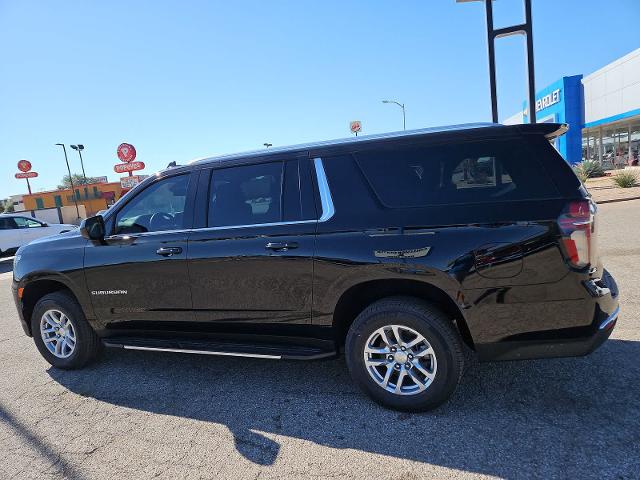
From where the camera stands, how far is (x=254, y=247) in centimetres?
344

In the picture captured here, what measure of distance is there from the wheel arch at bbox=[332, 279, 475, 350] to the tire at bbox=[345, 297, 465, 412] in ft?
0.28

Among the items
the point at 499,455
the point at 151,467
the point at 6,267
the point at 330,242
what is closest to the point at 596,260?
the point at 499,455

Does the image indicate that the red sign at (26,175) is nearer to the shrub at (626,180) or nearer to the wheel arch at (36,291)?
the shrub at (626,180)

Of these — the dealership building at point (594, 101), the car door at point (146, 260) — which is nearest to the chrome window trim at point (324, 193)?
the car door at point (146, 260)

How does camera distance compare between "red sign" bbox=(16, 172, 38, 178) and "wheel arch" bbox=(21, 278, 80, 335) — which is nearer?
"wheel arch" bbox=(21, 278, 80, 335)

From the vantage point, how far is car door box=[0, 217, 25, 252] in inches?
610

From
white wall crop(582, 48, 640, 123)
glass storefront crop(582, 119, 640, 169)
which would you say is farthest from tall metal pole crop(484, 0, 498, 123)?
glass storefront crop(582, 119, 640, 169)

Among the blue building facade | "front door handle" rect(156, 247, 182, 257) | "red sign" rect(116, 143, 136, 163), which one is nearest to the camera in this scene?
"front door handle" rect(156, 247, 182, 257)

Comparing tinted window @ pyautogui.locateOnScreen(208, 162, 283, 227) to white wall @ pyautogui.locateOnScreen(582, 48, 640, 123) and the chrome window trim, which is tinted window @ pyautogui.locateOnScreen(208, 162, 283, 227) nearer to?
the chrome window trim

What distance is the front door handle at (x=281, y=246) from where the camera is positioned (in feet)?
10.9

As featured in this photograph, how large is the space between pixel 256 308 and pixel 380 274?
103cm

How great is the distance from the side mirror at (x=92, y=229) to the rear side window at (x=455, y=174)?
2.41 meters

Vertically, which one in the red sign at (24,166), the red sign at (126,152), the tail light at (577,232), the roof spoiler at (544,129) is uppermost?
the red sign at (24,166)

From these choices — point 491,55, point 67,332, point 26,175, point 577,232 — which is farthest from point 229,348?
point 26,175
